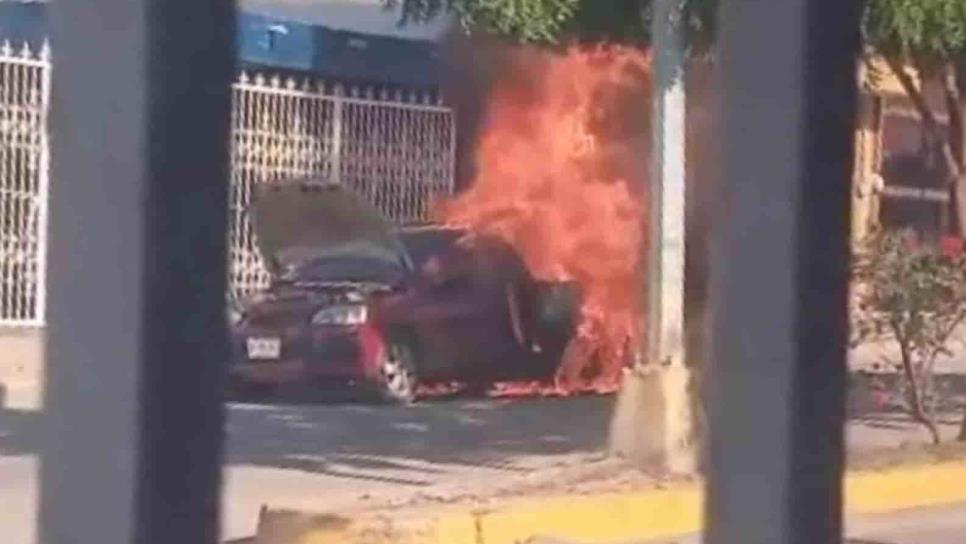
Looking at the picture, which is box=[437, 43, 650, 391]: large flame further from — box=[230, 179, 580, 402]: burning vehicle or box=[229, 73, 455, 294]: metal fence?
box=[229, 73, 455, 294]: metal fence

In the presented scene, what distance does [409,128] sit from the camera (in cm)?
Result: 2544

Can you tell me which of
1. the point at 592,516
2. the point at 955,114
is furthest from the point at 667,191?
the point at 955,114

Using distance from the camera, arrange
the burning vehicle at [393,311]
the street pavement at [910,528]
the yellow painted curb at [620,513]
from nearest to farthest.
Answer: the yellow painted curb at [620,513], the street pavement at [910,528], the burning vehicle at [393,311]

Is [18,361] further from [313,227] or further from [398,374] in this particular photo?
[313,227]

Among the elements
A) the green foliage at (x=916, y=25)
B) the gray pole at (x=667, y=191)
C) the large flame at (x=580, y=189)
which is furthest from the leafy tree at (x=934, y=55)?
the large flame at (x=580, y=189)

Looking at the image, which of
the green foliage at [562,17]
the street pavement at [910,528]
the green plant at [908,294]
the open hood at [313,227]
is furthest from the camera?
the open hood at [313,227]

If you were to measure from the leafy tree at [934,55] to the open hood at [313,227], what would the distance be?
6145 millimetres

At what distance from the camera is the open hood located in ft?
73.9

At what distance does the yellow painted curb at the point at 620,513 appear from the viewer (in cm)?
1084

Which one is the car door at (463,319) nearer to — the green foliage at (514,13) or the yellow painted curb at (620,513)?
the green foliage at (514,13)

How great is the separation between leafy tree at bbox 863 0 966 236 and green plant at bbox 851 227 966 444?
1.13 m

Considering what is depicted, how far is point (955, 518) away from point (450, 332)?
808 cm

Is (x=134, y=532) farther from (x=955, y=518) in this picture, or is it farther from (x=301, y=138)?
(x=301, y=138)

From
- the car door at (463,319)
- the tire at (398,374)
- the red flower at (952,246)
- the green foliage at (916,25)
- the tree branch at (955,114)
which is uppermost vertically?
the green foliage at (916,25)
